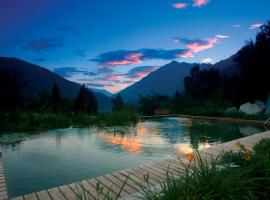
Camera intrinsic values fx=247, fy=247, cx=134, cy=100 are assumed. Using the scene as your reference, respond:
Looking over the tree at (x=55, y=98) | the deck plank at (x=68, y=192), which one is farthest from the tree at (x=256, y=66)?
the deck plank at (x=68, y=192)

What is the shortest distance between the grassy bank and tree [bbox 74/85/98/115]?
2.68 metres

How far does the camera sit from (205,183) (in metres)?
2.28

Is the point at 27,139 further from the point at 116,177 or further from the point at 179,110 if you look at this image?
the point at 179,110

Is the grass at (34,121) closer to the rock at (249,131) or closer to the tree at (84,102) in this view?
the tree at (84,102)

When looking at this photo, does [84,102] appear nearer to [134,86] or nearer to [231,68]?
[231,68]

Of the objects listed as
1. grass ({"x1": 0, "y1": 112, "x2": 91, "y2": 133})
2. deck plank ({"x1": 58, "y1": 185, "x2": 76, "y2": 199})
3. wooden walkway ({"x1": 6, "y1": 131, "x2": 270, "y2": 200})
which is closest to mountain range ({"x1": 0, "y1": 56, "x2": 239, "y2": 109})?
grass ({"x1": 0, "y1": 112, "x2": 91, "y2": 133})

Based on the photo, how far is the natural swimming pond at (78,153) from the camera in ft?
16.4

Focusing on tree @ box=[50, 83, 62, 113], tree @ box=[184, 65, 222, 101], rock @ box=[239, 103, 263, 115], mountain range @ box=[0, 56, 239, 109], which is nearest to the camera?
rock @ box=[239, 103, 263, 115]


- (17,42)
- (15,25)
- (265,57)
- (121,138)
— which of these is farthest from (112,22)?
(265,57)

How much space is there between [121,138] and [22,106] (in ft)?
28.5

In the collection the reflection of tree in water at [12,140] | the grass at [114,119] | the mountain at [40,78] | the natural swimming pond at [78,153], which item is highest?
the mountain at [40,78]

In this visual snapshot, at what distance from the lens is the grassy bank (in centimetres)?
1109

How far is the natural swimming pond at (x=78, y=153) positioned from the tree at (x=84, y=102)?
272 inches

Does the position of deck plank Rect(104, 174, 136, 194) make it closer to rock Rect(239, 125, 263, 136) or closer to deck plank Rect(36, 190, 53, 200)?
deck plank Rect(36, 190, 53, 200)
